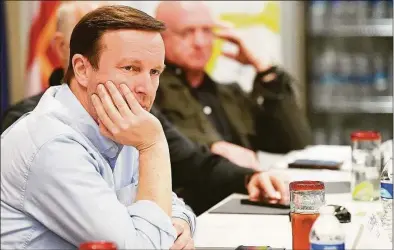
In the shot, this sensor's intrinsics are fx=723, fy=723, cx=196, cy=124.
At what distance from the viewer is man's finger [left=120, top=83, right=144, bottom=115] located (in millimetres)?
1393

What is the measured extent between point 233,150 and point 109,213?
91.9 inches

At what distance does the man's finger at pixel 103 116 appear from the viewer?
1388 mm

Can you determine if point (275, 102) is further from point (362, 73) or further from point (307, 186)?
point (307, 186)

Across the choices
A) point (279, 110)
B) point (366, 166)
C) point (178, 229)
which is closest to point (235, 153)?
point (279, 110)

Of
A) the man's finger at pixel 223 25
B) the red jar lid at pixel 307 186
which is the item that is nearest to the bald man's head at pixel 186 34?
the man's finger at pixel 223 25

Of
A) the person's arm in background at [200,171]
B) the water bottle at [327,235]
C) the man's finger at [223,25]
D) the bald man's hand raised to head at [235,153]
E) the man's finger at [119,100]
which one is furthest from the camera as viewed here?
the man's finger at [223,25]

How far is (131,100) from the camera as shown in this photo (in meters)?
1.39

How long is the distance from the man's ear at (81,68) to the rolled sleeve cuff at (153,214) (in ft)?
0.90

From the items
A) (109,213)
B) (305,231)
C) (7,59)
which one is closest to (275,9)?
(7,59)

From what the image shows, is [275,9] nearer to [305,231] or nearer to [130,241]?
[305,231]

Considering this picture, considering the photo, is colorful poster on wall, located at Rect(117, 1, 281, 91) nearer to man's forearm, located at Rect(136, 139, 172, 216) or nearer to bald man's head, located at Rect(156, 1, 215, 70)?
bald man's head, located at Rect(156, 1, 215, 70)

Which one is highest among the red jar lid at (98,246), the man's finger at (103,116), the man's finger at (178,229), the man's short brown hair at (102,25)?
the man's short brown hair at (102,25)

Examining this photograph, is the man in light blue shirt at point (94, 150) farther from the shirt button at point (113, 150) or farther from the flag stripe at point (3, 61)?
the flag stripe at point (3, 61)

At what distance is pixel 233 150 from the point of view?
3.61m
